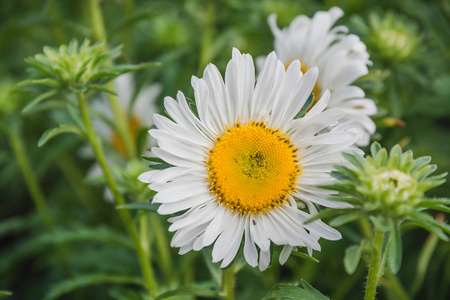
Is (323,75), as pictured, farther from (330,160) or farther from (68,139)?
(68,139)

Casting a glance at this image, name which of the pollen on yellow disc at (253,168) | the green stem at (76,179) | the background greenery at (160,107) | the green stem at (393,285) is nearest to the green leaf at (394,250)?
the pollen on yellow disc at (253,168)

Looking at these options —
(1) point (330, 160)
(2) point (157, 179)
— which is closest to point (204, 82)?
(2) point (157, 179)

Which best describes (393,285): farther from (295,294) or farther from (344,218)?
(344,218)

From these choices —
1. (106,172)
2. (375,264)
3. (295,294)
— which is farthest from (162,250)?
(375,264)

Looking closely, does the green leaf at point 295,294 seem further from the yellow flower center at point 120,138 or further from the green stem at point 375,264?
the yellow flower center at point 120,138

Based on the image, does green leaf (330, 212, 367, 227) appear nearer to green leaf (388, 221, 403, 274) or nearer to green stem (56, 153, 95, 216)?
green leaf (388, 221, 403, 274)

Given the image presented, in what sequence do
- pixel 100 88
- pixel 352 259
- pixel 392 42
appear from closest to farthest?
pixel 352 259
pixel 100 88
pixel 392 42

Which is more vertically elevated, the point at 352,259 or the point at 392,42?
the point at 392,42
